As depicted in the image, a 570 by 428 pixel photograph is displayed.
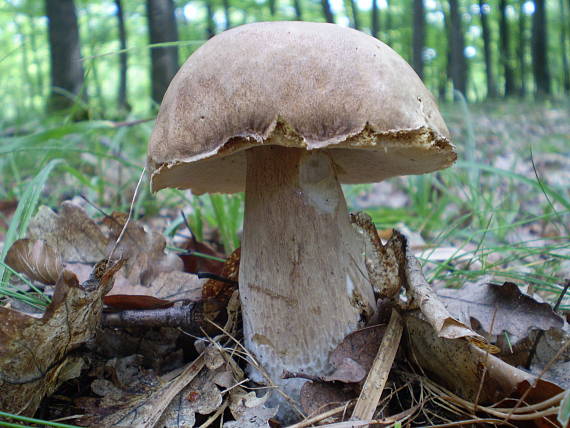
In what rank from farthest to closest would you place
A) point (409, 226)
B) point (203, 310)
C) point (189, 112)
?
point (409, 226) → point (203, 310) → point (189, 112)

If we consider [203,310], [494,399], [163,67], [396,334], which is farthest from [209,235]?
[163,67]

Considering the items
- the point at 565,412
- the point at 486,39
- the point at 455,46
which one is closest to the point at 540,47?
the point at 486,39

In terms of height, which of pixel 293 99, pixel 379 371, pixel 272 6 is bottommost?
pixel 379 371

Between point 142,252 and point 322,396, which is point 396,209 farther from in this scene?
point 322,396

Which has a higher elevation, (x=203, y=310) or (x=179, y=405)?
(x=203, y=310)

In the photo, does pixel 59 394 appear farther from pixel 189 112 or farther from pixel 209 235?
pixel 209 235

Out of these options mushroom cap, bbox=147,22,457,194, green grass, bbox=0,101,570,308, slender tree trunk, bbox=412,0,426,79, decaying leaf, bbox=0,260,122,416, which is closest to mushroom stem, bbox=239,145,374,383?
mushroom cap, bbox=147,22,457,194

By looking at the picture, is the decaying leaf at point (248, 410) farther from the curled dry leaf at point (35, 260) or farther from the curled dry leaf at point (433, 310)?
the curled dry leaf at point (35, 260)

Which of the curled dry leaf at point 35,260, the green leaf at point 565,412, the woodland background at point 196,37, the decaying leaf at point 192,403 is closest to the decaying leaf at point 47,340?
the decaying leaf at point 192,403
